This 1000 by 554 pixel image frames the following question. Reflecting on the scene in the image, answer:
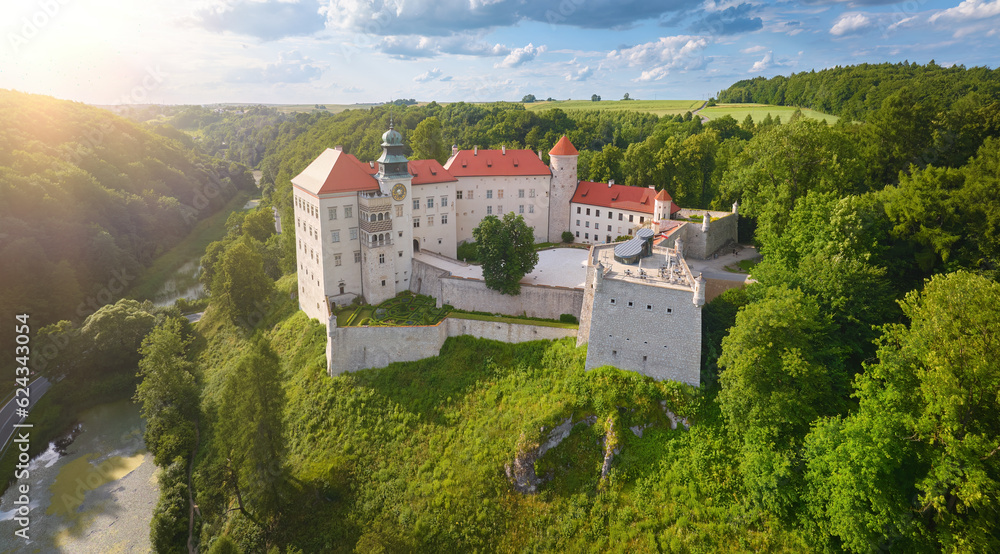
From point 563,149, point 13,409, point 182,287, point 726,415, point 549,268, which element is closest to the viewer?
point 726,415

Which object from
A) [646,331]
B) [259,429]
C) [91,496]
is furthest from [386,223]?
[91,496]

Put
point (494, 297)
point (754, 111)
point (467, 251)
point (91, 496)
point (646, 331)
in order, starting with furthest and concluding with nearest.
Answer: point (754, 111)
point (467, 251)
point (494, 297)
point (91, 496)
point (646, 331)

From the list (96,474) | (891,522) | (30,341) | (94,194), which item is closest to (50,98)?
(94,194)

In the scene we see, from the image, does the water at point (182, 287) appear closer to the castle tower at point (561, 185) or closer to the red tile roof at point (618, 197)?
the castle tower at point (561, 185)

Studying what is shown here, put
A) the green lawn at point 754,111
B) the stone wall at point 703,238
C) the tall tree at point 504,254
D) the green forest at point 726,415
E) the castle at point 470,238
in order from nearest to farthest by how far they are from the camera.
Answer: the green forest at point 726,415, the castle at point 470,238, the tall tree at point 504,254, the stone wall at point 703,238, the green lawn at point 754,111

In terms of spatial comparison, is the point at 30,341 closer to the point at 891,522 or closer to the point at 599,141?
the point at 891,522

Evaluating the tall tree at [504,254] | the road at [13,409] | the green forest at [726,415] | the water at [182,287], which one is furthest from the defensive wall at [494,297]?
the water at [182,287]

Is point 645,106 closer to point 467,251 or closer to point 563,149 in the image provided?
point 563,149
